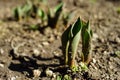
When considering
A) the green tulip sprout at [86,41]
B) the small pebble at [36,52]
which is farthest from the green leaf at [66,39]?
the small pebble at [36,52]

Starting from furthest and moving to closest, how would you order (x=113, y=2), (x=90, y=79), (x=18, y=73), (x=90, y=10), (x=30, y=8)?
(x=113, y=2), (x=90, y=10), (x=30, y=8), (x=18, y=73), (x=90, y=79)

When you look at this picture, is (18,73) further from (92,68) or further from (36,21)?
(36,21)

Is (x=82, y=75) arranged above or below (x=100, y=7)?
below

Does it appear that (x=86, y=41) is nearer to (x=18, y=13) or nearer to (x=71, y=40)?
(x=71, y=40)

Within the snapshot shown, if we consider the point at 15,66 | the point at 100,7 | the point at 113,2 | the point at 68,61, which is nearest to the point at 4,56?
the point at 15,66

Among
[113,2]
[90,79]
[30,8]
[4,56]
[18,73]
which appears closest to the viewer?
[90,79]

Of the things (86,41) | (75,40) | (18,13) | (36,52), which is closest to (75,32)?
(75,40)

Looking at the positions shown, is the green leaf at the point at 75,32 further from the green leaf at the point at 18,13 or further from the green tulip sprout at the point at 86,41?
the green leaf at the point at 18,13
